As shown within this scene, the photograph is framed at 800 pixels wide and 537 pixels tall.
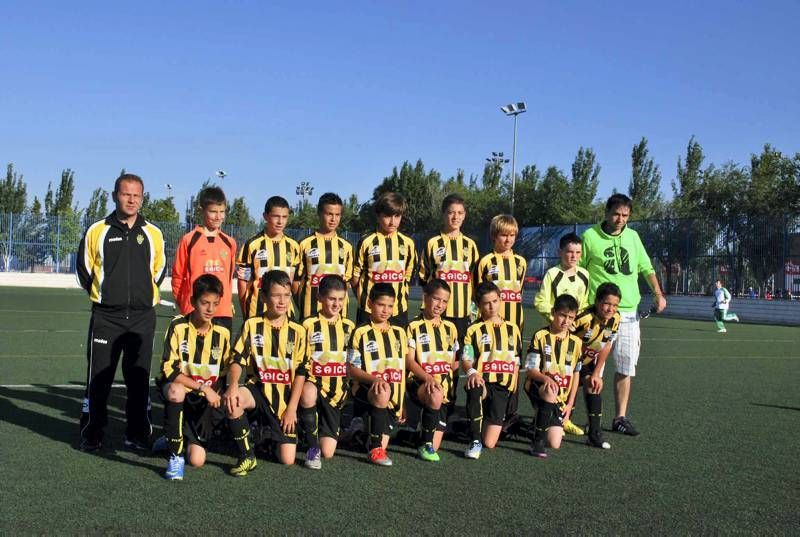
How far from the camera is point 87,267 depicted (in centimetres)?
562

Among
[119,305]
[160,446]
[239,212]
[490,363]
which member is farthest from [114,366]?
[239,212]

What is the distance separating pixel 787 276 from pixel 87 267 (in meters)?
23.7

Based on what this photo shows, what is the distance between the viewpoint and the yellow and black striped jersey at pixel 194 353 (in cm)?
522

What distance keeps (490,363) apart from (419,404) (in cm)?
63

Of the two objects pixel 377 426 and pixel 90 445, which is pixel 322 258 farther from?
pixel 90 445

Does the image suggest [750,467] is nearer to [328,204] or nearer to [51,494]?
[328,204]

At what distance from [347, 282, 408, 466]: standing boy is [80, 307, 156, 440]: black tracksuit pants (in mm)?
1467

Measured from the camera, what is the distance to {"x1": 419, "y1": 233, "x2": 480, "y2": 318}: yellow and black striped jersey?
6641mm

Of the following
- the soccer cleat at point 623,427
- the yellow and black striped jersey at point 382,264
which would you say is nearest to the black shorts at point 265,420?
the yellow and black striped jersey at point 382,264

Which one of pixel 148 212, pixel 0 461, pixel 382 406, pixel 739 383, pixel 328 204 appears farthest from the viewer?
Result: pixel 148 212

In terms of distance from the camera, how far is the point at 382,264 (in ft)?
21.6

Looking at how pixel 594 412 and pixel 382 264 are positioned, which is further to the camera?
pixel 382 264

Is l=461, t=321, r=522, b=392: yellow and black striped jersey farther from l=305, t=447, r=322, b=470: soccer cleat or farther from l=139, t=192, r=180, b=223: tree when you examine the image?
l=139, t=192, r=180, b=223: tree

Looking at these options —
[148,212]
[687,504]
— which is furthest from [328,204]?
[148,212]
